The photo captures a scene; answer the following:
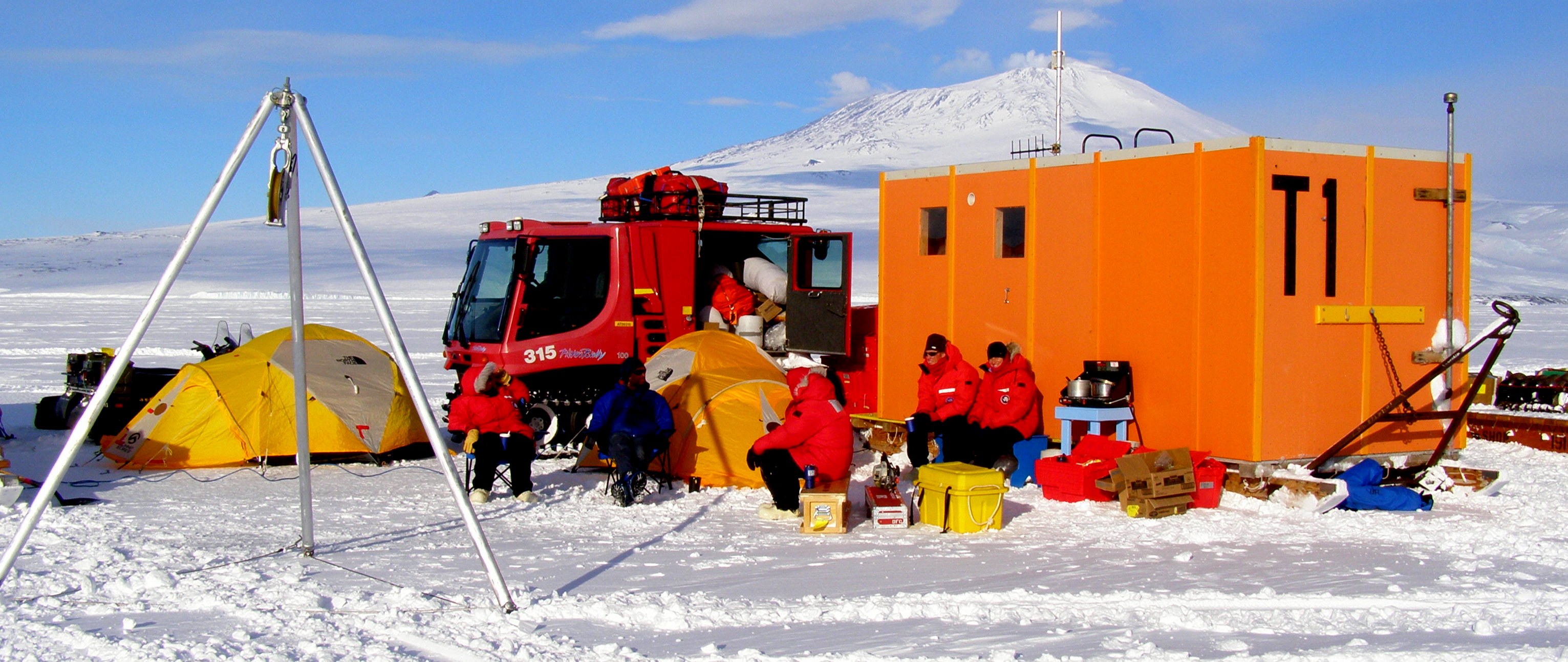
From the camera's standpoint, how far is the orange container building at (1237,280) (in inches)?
360

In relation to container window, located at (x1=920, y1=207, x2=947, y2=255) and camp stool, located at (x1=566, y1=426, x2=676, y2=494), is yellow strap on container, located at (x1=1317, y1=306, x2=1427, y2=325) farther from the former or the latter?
camp stool, located at (x1=566, y1=426, x2=676, y2=494)

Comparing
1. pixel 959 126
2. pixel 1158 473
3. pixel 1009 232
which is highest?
pixel 959 126

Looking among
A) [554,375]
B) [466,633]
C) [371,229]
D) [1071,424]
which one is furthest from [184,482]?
[371,229]

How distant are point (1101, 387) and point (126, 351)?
273 inches

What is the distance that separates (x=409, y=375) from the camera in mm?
5898

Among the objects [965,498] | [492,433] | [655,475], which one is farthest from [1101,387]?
[492,433]

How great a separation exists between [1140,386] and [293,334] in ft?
21.6

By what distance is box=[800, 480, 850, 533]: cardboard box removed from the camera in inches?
313

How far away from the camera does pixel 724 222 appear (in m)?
14.1

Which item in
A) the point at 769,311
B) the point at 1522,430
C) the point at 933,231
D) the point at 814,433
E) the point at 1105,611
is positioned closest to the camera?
the point at 1105,611

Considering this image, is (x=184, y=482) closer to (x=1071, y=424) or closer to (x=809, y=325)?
(x=809, y=325)

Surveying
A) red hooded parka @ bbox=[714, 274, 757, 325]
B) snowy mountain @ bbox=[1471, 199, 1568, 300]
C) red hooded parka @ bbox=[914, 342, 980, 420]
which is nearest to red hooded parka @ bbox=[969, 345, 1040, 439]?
red hooded parka @ bbox=[914, 342, 980, 420]

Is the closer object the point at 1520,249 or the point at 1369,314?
Answer: the point at 1369,314

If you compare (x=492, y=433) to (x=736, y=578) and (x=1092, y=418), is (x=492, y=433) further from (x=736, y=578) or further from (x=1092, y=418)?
(x=1092, y=418)
